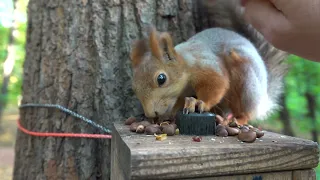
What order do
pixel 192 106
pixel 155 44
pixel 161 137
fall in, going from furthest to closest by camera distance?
pixel 155 44, pixel 192 106, pixel 161 137

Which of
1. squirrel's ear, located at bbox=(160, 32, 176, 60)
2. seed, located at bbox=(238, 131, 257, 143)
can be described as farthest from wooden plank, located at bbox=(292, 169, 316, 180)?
squirrel's ear, located at bbox=(160, 32, 176, 60)

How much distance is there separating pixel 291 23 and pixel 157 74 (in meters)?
0.44

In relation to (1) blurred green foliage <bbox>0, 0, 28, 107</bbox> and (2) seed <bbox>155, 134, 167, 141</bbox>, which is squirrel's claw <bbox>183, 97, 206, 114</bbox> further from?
(1) blurred green foliage <bbox>0, 0, 28, 107</bbox>

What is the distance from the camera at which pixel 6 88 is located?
6871mm

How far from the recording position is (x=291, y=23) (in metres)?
0.92

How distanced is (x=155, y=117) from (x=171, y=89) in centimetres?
10

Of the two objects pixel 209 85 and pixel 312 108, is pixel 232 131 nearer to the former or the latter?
pixel 209 85

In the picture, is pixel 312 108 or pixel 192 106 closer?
pixel 192 106

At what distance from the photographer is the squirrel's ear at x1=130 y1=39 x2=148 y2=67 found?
1267mm

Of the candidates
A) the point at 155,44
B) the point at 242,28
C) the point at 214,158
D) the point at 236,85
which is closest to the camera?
the point at 214,158

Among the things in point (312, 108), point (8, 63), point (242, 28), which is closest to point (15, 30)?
point (8, 63)

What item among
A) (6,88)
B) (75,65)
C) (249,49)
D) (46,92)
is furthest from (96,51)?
(6,88)

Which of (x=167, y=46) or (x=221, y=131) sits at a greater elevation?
(x=167, y=46)

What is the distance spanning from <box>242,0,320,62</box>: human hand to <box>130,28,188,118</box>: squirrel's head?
11.8 inches
